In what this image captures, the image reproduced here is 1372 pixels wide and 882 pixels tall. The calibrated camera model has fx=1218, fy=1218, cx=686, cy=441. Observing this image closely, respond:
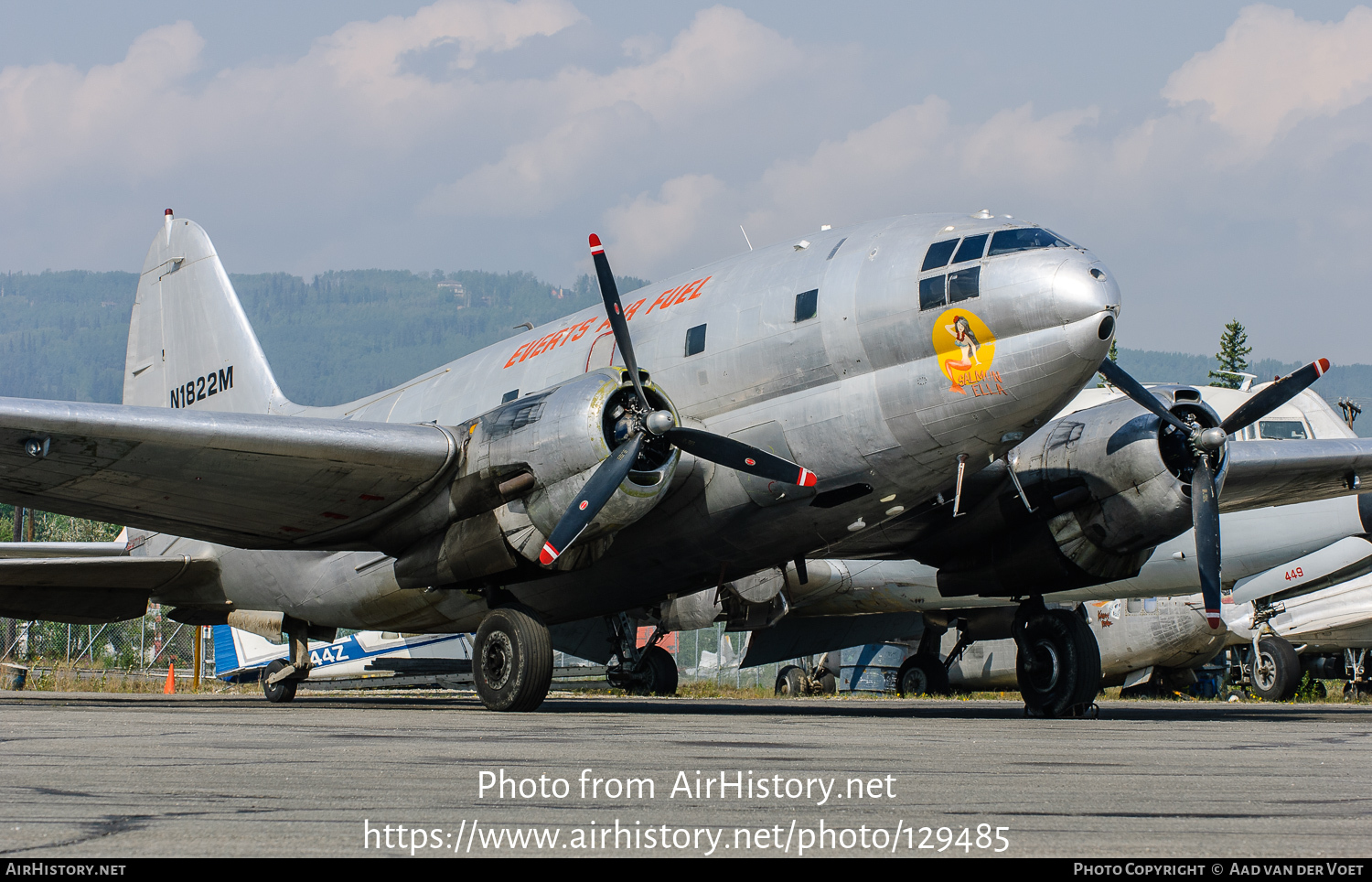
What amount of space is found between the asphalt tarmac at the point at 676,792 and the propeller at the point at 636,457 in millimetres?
2294

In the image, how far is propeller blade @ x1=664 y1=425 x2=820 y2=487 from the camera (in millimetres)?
12750

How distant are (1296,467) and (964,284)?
238 inches

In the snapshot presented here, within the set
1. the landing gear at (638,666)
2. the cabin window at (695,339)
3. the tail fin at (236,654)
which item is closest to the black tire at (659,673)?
the landing gear at (638,666)

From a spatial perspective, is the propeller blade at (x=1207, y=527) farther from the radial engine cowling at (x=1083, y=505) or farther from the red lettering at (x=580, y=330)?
the red lettering at (x=580, y=330)

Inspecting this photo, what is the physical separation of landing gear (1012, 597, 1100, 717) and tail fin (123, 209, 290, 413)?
1274 centimetres

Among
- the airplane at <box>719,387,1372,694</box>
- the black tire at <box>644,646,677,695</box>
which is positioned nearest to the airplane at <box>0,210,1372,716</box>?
the airplane at <box>719,387,1372,694</box>

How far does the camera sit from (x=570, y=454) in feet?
41.9

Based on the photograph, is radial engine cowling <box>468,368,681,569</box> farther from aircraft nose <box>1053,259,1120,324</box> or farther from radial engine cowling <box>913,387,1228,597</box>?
radial engine cowling <box>913,387,1228,597</box>

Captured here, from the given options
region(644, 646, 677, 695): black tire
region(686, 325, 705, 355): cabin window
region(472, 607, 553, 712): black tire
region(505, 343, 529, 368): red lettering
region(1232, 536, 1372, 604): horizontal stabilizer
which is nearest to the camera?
region(472, 607, 553, 712): black tire

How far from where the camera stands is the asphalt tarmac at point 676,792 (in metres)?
4.36

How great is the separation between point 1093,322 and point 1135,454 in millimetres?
2913

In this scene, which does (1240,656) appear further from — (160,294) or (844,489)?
(160,294)

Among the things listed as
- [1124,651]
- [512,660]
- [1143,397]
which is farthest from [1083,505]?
[1124,651]

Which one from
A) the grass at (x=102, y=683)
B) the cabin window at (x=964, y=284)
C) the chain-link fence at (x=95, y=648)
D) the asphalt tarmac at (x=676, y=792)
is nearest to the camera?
the asphalt tarmac at (x=676, y=792)
